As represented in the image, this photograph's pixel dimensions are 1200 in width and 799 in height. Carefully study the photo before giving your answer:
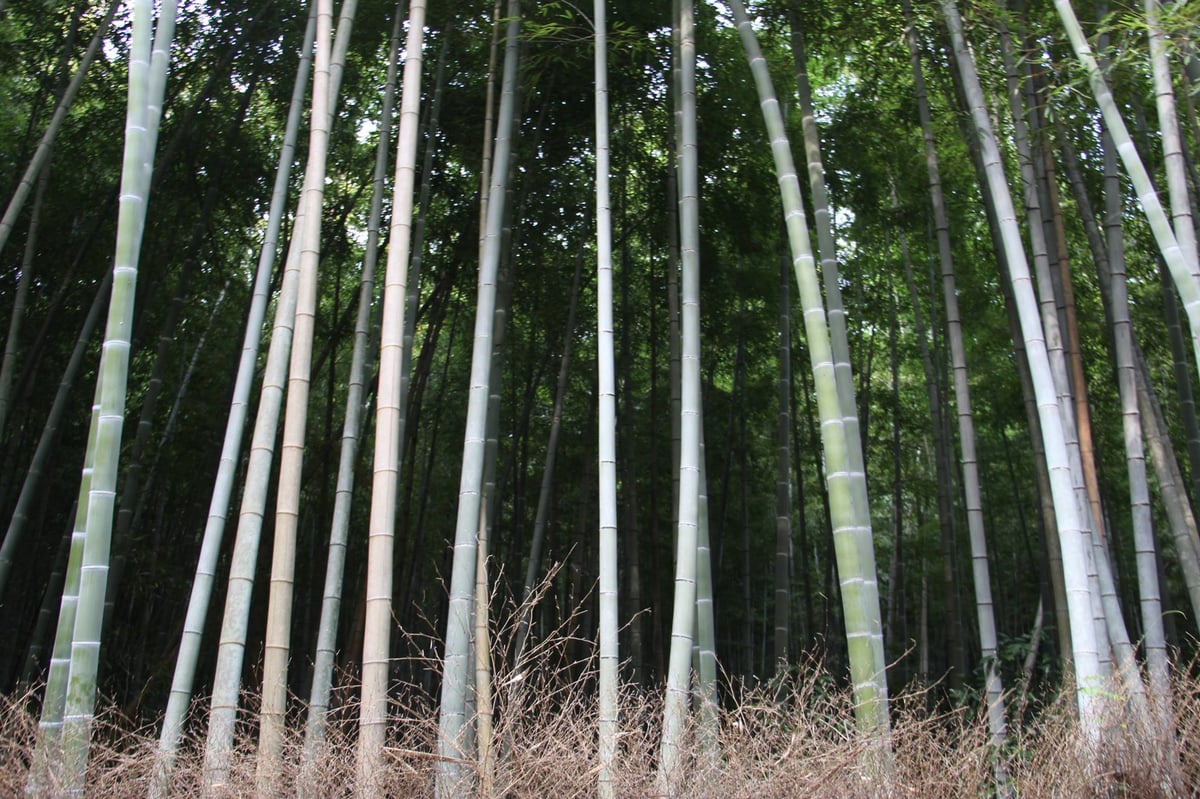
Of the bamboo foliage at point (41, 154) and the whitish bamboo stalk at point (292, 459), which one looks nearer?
the whitish bamboo stalk at point (292, 459)

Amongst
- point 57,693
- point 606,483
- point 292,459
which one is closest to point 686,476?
point 606,483

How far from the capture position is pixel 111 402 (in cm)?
263

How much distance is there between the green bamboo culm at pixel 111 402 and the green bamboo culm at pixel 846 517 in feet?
6.48

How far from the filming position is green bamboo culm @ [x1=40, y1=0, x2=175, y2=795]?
2490 millimetres

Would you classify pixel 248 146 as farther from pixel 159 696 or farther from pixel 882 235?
pixel 882 235

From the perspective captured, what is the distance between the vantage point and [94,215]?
5719 millimetres

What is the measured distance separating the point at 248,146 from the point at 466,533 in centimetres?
385

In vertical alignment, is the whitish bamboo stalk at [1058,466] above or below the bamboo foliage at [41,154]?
below

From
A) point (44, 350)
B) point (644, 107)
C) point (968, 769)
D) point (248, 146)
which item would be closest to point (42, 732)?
point (968, 769)

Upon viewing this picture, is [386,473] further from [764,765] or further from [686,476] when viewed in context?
[764,765]

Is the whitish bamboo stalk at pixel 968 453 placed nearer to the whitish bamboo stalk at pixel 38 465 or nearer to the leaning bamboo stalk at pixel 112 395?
the leaning bamboo stalk at pixel 112 395

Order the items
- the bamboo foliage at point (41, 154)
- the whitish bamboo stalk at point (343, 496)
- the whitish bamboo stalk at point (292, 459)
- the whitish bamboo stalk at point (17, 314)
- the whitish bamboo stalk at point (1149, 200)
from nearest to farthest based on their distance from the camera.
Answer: the whitish bamboo stalk at point (292, 459)
the whitish bamboo stalk at point (1149, 200)
the whitish bamboo stalk at point (343, 496)
the bamboo foliage at point (41, 154)
the whitish bamboo stalk at point (17, 314)

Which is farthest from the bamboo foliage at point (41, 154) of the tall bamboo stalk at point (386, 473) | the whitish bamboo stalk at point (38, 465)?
the tall bamboo stalk at point (386, 473)

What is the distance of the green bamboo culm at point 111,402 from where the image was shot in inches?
98.0
